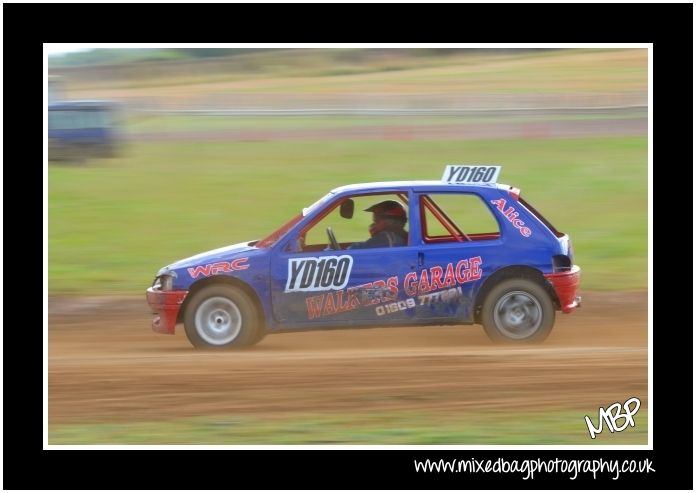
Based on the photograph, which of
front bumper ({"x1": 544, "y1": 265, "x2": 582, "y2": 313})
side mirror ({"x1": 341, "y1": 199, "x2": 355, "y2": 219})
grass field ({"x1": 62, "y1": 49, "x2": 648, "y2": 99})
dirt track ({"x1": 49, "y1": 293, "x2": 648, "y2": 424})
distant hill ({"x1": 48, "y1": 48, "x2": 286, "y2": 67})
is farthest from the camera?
distant hill ({"x1": 48, "y1": 48, "x2": 286, "y2": 67})

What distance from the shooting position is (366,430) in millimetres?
7812

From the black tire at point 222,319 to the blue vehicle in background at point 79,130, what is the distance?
12.6m

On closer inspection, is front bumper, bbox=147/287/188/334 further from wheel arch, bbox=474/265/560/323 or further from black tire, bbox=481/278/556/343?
black tire, bbox=481/278/556/343

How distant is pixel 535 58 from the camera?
29.4 meters

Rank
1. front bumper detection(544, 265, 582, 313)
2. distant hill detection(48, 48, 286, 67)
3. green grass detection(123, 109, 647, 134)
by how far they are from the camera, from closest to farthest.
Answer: front bumper detection(544, 265, 582, 313), green grass detection(123, 109, 647, 134), distant hill detection(48, 48, 286, 67)

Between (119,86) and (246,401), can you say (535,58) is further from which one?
(246,401)

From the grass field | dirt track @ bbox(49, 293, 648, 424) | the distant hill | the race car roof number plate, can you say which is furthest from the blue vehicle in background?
the race car roof number plate

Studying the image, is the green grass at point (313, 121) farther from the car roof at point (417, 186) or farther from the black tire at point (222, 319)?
the black tire at point (222, 319)

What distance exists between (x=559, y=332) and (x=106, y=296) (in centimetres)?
588

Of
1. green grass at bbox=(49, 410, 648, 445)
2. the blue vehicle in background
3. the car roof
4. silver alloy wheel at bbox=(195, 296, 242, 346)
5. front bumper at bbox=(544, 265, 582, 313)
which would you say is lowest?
green grass at bbox=(49, 410, 648, 445)

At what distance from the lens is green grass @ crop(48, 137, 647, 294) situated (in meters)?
14.8

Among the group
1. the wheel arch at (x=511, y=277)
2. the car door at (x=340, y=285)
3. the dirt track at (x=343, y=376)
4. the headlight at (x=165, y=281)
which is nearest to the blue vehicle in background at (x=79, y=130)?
the dirt track at (x=343, y=376)

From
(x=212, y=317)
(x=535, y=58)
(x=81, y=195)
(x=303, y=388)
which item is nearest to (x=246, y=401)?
(x=303, y=388)

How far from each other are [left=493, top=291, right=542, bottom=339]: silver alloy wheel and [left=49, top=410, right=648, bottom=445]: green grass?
1710mm
